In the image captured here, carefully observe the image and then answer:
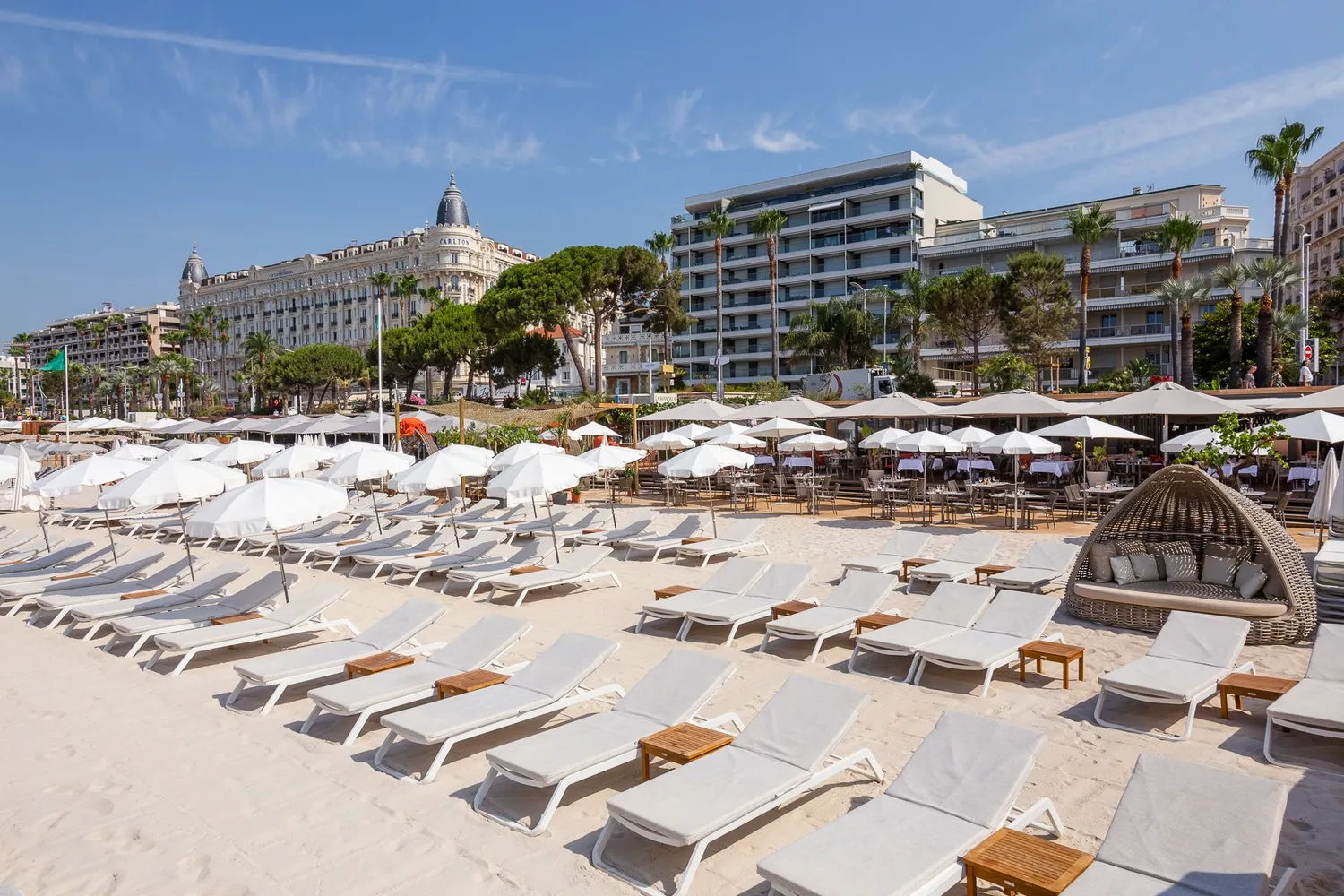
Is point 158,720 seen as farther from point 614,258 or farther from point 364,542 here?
point 614,258

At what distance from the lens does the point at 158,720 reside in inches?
260

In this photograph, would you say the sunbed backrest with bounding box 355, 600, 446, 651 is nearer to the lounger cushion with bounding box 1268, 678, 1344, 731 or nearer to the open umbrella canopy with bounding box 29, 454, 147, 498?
the open umbrella canopy with bounding box 29, 454, 147, 498

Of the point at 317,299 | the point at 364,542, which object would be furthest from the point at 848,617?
the point at 317,299

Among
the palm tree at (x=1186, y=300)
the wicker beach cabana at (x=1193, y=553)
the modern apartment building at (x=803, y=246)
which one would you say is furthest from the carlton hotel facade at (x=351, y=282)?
the wicker beach cabana at (x=1193, y=553)

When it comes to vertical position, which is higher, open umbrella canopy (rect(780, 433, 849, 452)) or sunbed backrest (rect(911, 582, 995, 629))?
open umbrella canopy (rect(780, 433, 849, 452))

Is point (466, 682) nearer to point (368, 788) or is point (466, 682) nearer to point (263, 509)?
point (368, 788)

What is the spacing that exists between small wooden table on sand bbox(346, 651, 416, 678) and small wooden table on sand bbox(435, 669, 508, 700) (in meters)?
0.68

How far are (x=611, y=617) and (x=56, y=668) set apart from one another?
18.1 ft

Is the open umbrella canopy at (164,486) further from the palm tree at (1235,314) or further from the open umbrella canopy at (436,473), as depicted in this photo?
the palm tree at (1235,314)

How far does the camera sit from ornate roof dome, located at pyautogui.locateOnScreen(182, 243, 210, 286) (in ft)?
421

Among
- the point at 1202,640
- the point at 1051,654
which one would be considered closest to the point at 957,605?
the point at 1051,654

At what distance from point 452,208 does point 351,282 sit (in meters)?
14.4

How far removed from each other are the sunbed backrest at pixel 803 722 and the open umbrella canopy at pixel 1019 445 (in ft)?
38.6

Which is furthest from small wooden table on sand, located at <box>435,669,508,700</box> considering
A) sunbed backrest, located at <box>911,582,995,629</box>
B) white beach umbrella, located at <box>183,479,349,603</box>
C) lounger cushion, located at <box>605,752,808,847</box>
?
sunbed backrest, located at <box>911,582,995,629</box>
